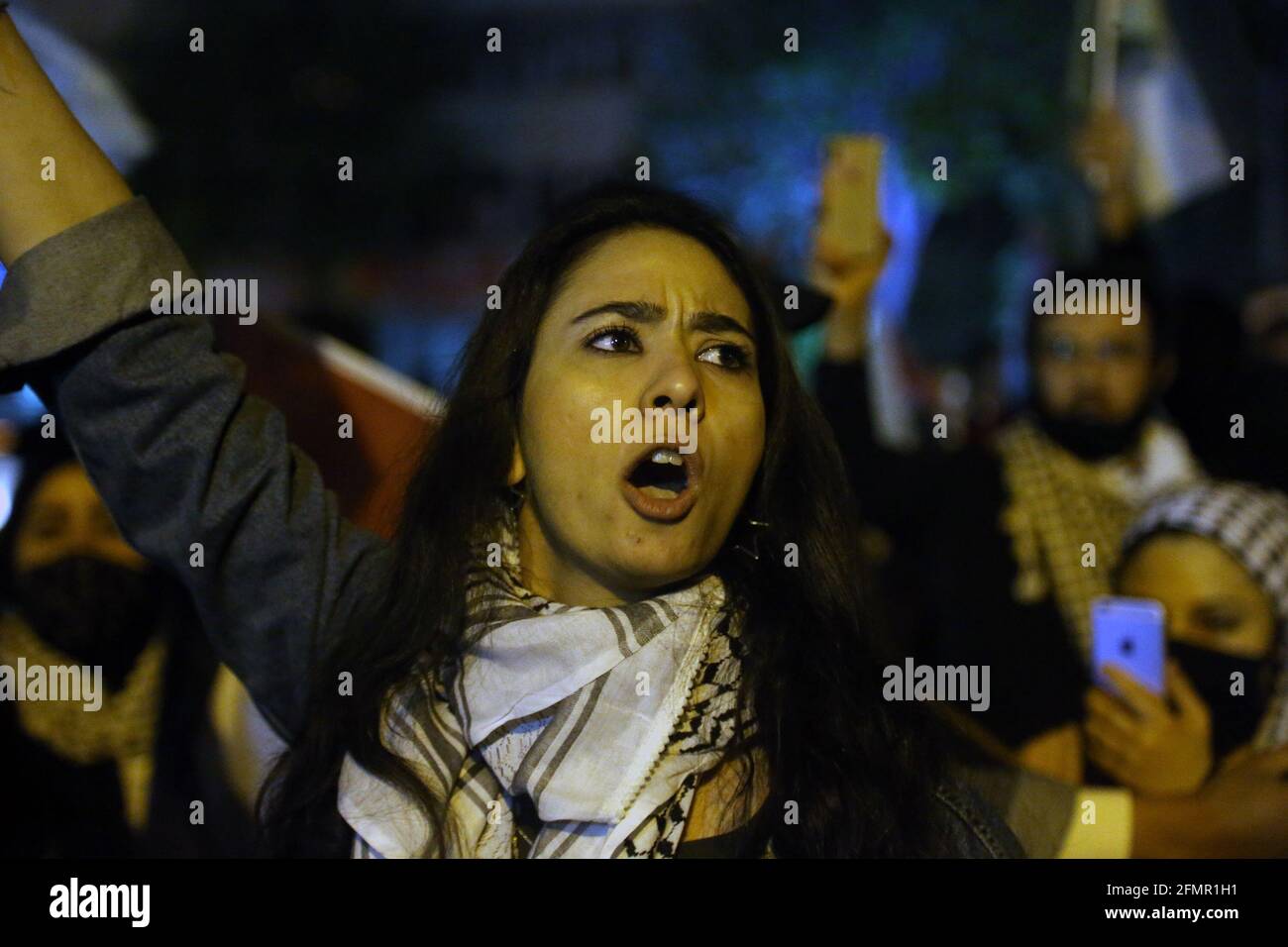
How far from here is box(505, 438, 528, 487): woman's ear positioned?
A: 159cm

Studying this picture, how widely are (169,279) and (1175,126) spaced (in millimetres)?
4243

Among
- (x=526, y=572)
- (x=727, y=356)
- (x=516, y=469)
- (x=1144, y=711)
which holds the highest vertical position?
(x=727, y=356)

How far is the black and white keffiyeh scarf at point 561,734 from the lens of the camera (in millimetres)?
1416

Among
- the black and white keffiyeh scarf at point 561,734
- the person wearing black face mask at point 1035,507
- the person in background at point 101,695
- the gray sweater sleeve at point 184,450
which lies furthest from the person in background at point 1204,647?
the person in background at point 101,695

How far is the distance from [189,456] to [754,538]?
0.68 meters

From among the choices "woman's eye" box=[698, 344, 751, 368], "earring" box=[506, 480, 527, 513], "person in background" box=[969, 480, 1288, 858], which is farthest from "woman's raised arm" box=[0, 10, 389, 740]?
"person in background" box=[969, 480, 1288, 858]

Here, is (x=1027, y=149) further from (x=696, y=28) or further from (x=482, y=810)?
(x=482, y=810)

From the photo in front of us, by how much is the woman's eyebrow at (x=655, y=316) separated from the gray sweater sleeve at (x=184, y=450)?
0.41 m

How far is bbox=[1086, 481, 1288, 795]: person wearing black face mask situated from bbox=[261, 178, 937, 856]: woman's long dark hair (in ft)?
3.48

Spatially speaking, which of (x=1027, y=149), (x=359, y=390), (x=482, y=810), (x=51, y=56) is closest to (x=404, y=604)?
(x=482, y=810)

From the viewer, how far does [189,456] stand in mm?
1496

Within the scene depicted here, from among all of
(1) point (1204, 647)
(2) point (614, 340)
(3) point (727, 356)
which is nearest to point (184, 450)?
(2) point (614, 340)

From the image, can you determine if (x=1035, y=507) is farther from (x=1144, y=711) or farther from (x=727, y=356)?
(x=727, y=356)

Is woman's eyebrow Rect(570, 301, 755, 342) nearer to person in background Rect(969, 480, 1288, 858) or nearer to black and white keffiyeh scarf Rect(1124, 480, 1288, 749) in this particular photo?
person in background Rect(969, 480, 1288, 858)
